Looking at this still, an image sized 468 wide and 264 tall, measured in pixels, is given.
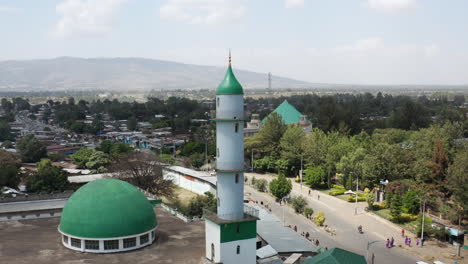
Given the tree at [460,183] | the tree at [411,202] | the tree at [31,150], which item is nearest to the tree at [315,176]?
the tree at [411,202]

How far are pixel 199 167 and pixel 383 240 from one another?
40089 mm

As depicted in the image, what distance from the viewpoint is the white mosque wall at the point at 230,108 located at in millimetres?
26475

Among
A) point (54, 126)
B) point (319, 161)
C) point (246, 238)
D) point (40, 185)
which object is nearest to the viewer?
point (246, 238)

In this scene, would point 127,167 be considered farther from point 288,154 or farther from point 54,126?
point 54,126

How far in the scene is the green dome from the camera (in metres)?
28.0

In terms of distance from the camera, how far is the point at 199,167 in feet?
252

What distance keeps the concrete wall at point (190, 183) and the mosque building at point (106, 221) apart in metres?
28.0

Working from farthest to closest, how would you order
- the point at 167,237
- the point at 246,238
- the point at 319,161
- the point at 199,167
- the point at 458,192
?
1. the point at 199,167
2. the point at 319,161
3. the point at 458,192
4. the point at 167,237
5. the point at 246,238

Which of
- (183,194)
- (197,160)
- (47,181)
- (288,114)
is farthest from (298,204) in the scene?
(288,114)

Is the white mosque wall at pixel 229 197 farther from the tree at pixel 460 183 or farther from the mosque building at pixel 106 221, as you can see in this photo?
the tree at pixel 460 183

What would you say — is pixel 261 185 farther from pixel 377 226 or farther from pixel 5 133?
pixel 5 133

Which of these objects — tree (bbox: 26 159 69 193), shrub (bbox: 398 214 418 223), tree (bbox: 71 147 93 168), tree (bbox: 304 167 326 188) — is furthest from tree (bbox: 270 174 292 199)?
tree (bbox: 71 147 93 168)

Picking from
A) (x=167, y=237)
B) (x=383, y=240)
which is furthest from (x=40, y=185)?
(x=383, y=240)

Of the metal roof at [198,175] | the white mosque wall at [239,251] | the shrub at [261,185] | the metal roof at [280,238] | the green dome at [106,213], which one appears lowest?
the shrub at [261,185]
